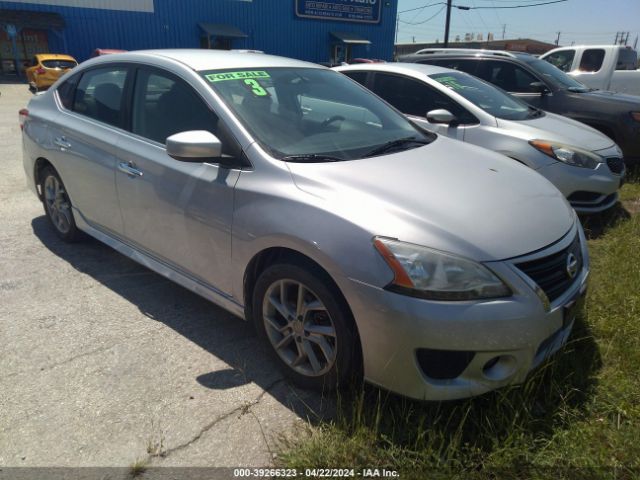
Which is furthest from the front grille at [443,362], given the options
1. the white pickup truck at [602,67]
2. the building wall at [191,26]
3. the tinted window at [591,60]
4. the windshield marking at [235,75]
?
the building wall at [191,26]

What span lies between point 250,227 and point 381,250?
77 cm

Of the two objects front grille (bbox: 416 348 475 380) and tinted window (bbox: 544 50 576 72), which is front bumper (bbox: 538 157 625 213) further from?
tinted window (bbox: 544 50 576 72)

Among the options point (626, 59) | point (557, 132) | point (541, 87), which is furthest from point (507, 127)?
point (626, 59)

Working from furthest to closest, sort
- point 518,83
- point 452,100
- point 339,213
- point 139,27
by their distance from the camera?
point 139,27 < point 518,83 < point 452,100 < point 339,213

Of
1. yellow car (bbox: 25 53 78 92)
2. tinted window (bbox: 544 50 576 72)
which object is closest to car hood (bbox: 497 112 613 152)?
tinted window (bbox: 544 50 576 72)

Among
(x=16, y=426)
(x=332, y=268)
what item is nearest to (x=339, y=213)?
(x=332, y=268)

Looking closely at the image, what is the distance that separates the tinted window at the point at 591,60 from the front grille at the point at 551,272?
10.5 meters

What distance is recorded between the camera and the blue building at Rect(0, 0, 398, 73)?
2727cm

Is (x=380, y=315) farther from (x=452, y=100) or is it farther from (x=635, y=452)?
(x=452, y=100)

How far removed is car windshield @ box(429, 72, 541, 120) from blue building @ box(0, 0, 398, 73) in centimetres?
2754

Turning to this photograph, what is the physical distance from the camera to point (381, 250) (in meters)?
2.15

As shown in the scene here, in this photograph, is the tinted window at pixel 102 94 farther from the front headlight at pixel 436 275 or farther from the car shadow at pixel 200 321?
the front headlight at pixel 436 275

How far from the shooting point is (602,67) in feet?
35.9

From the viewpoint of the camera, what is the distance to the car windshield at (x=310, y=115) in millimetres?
2840
